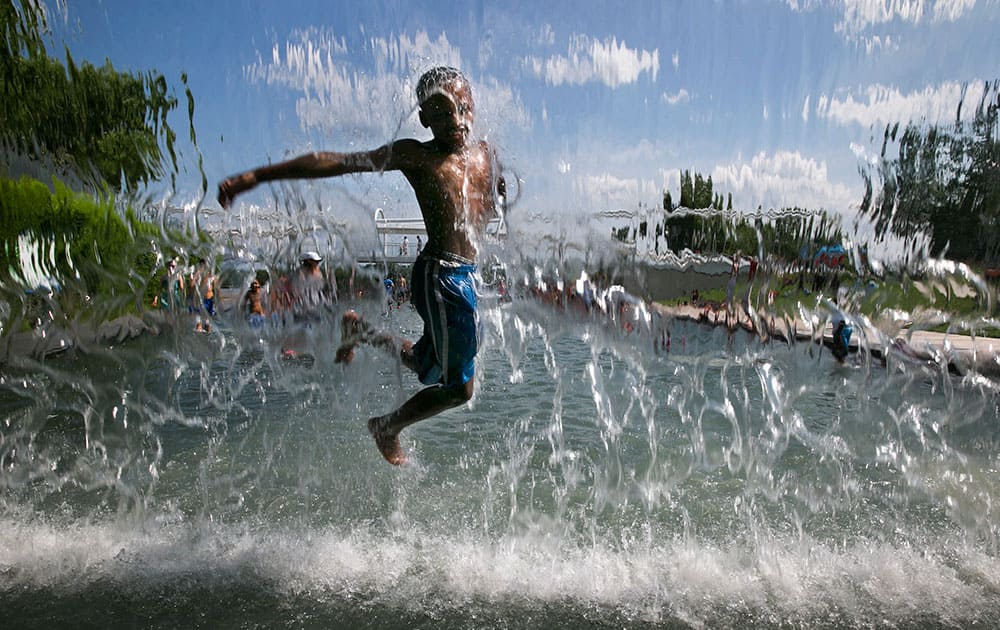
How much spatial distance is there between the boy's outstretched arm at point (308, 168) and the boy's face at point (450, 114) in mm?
245

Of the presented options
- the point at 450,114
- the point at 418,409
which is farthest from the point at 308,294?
the point at 450,114

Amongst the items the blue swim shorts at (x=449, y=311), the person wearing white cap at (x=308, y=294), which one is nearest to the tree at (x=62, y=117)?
the person wearing white cap at (x=308, y=294)

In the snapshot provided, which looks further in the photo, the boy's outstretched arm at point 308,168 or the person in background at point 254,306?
the person in background at point 254,306

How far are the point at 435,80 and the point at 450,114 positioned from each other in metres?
0.16

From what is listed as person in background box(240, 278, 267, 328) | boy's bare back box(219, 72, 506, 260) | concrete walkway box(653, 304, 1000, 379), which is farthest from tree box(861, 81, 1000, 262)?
person in background box(240, 278, 267, 328)

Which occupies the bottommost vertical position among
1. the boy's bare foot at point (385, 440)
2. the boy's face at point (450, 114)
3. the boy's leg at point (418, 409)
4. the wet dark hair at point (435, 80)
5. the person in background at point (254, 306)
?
the person in background at point (254, 306)

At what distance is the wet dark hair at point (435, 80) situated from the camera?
280 centimetres

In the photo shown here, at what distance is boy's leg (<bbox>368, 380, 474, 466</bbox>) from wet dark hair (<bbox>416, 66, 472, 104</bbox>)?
4.30ft

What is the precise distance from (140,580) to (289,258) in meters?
2.83

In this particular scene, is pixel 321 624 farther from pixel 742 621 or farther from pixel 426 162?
pixel 426 162

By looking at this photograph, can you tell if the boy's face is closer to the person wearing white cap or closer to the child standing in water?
the child standing in water

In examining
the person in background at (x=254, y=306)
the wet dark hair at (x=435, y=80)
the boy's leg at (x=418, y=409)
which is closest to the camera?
the wet dark hair at (x=435, y=80)

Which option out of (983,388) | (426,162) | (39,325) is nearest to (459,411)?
(426,162)

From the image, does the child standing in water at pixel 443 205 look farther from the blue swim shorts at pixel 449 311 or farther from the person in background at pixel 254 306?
the person in background at pixel 254 306
